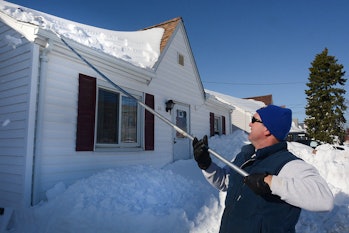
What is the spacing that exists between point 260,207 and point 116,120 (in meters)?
5.29

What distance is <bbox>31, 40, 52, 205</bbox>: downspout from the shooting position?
15.3 ft

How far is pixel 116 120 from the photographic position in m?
6.59

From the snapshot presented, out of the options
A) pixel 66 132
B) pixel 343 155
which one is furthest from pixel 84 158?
pixel 343 155

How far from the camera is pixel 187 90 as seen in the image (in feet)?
34.0

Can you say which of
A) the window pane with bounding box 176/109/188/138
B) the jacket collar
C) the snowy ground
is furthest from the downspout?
the window pane with bounding box 176/109/188/138

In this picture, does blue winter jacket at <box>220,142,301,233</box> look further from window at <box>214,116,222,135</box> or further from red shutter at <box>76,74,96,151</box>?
window at <box>214,116,222,135</box>

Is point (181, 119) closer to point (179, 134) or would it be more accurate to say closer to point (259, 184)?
point (179, 134)

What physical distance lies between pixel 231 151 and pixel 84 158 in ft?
20.9

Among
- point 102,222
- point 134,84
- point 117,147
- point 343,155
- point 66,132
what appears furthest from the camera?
point 343,155

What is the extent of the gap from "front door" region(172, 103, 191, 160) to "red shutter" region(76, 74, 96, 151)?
3761mm

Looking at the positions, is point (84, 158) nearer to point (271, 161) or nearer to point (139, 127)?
point (139, 127)

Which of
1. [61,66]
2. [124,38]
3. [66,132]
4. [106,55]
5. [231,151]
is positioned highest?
[124,38]

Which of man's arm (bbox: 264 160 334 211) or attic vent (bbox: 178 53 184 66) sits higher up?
attic vent (bbox: 178 53 184 66)

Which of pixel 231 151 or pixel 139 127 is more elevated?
pixel 139 127
